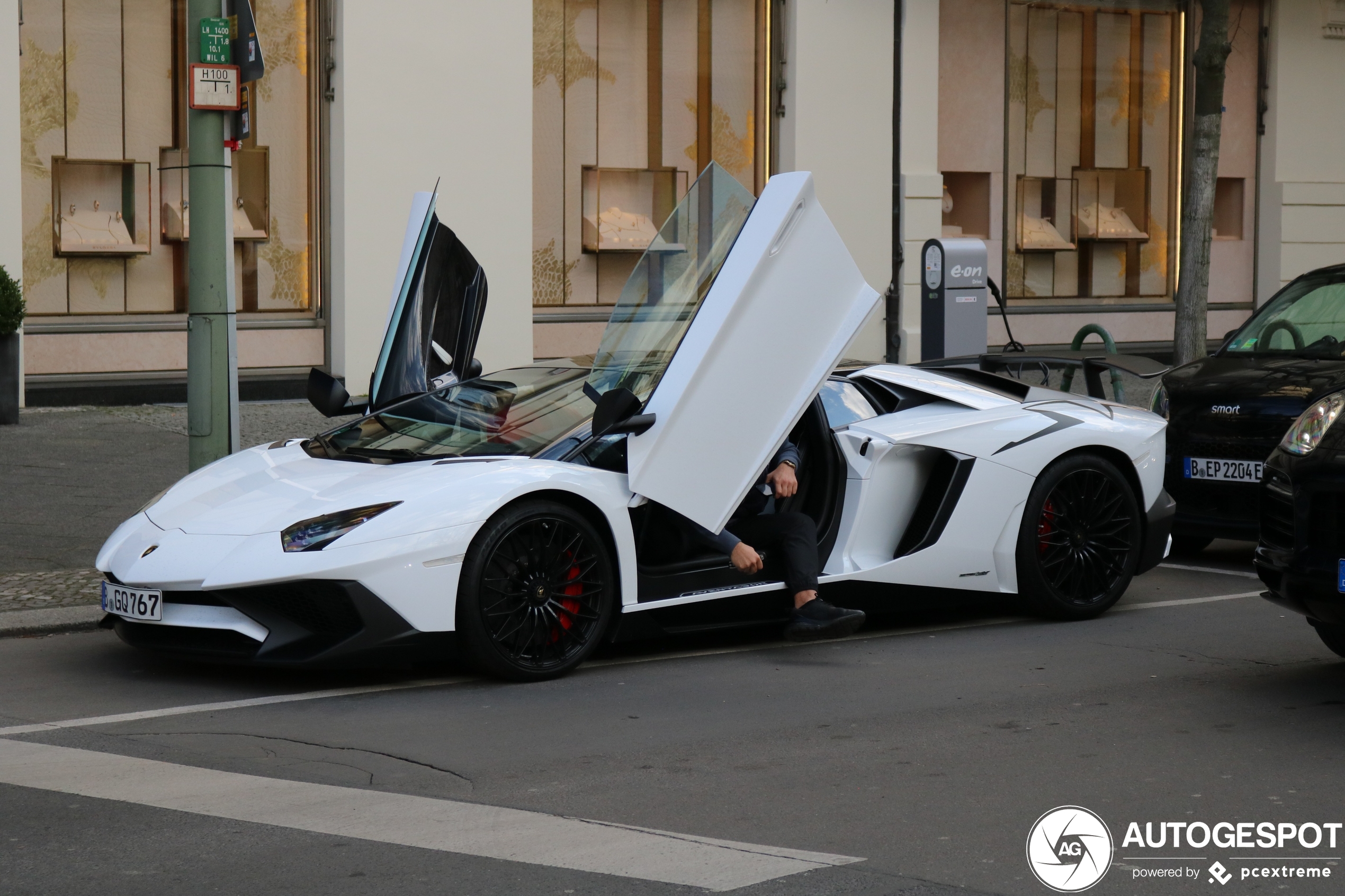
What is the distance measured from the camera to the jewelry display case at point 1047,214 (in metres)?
19.0

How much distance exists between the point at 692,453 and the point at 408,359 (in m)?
1.73

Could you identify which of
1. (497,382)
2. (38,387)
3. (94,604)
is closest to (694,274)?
(497,382)

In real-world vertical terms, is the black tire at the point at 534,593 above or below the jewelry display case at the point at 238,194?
below

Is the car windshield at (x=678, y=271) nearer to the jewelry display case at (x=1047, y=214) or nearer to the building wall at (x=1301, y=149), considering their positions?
the jewelry display case at (x=1047, y=214)

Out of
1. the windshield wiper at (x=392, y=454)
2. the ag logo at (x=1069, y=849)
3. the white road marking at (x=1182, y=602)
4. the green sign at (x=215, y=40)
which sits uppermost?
the green sign at (x=215, y=40)

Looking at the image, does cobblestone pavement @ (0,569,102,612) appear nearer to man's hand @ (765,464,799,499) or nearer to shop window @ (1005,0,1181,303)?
man's hand @ (765,464,799,499)

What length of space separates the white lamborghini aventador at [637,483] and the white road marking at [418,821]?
0.92 metres

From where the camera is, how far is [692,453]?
6.47 meters

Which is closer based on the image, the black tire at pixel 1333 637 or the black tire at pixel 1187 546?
the black tire at pixel 1333 637

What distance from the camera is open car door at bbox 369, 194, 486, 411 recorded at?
7504 mm

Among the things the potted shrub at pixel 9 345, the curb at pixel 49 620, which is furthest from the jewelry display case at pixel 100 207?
the curb at pixel 49 620

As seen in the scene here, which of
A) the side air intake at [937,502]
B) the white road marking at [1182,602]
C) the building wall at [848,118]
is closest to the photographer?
the side air intake at [937,502]

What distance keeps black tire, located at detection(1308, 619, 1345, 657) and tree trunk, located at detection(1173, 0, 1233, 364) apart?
8.30 metres

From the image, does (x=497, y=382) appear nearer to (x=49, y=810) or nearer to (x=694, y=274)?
(x=694, y=274)
